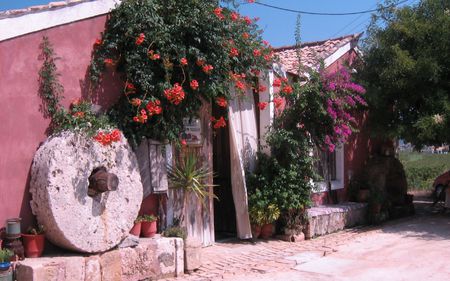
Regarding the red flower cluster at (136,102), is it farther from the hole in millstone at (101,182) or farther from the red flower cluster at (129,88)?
the hole in millstone at (101,182)

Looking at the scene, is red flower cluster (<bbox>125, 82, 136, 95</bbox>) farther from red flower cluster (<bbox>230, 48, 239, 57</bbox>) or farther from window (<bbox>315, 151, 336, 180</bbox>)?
window (<bbox>315, 151, 336, 180</bbox>)

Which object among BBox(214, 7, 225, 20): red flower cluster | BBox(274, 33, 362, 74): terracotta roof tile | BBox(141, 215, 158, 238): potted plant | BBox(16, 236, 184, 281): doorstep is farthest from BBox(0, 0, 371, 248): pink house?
BBox(274, 33, 362, 74): terracotta roof tile

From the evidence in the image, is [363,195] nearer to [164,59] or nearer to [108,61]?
[164,59]

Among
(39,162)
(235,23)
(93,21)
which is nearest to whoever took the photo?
(39,162)

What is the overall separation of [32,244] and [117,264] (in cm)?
102

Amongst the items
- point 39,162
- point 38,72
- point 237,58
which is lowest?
point 39,162

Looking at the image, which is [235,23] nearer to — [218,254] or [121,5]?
[121,5]

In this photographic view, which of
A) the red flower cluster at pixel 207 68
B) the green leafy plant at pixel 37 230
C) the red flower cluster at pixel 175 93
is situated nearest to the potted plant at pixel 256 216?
the red flower cluster at pixel 207 68

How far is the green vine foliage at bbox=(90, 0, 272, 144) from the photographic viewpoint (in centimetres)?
670

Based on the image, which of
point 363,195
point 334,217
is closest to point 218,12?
point 334,217

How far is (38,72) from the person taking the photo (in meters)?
5.99

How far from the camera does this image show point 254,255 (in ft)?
26.6

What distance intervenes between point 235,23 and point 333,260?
3.97m

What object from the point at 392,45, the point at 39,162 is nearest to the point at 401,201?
the point at 392,45
